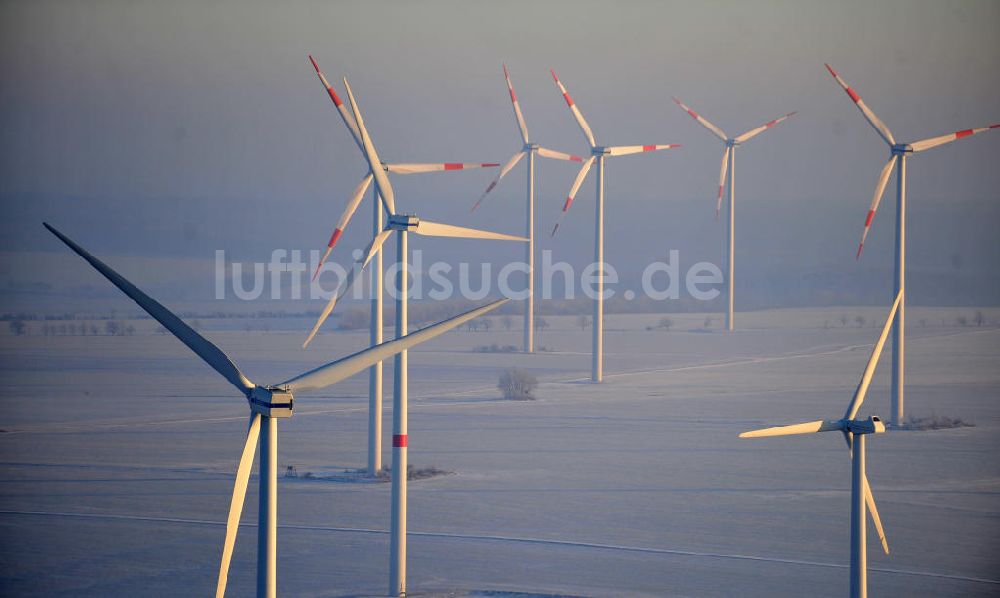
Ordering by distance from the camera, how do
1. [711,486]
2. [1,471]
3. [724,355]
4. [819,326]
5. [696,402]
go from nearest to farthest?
1. [711,486]
2. [1,471]
3. [696,402]
4. [724,355]
5. [819,326]

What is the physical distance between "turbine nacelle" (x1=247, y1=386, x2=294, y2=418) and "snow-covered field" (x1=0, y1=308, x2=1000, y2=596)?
8.95 m

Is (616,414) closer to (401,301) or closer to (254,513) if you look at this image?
(254,513)

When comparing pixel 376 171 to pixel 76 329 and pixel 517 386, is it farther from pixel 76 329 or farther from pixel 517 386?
pixel 76 329

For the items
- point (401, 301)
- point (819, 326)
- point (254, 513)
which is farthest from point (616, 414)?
point (819, 326)

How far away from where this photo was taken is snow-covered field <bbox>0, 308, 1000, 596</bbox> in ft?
98.9

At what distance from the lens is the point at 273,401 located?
789 inches

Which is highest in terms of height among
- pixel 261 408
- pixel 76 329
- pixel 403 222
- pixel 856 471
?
pixel 403 222

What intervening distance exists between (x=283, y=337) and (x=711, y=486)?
106326 mm

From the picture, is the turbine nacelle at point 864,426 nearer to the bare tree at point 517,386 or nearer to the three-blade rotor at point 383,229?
the three-blade rotor at point 383,229

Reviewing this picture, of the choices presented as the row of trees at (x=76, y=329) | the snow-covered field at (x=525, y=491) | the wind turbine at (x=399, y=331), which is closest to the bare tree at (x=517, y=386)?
the snow-covered field at (x=525, y=491)

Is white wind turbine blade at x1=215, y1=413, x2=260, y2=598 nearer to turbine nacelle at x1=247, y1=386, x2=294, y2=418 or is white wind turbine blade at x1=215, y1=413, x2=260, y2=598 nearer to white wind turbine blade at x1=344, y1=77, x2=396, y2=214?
turbine nacelle at x1=247, y1=386, x2=294, y2=418

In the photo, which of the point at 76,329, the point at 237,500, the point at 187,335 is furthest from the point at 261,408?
the point at 76,329

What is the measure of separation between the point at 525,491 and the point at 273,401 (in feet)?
76.6

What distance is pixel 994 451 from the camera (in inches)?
2052
